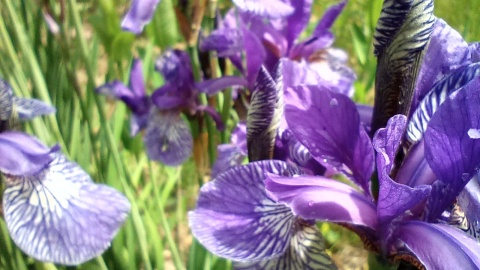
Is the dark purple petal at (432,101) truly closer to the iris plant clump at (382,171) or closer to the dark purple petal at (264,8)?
the iris plant clump at (382,171)

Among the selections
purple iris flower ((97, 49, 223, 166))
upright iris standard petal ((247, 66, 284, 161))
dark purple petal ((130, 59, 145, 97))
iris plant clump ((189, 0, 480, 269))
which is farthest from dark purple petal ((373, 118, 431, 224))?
dark purple petal ((130, 59, 145, 97))

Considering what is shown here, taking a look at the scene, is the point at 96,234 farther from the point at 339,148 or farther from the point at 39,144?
the point at 339,148

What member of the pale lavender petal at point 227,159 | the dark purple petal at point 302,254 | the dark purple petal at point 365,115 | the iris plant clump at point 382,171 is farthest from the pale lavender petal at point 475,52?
the pale lavender petal at point 227,159

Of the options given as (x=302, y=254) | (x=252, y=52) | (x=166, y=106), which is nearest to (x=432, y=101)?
(x=302, y=254)

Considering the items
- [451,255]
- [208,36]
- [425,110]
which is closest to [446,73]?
[425,110]

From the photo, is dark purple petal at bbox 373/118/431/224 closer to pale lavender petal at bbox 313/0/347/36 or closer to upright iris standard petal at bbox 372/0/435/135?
upright iris standard petal at bbox 372/0/435/135
